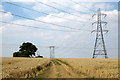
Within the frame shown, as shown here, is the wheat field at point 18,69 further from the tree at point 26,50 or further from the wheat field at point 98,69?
the tree at point 26,50

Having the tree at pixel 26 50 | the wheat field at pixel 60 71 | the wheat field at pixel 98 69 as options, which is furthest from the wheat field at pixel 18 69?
the tree at pixel 26 50

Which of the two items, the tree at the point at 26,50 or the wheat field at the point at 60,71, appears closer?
the wheat field at the point at 60,71

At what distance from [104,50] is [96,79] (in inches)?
1354

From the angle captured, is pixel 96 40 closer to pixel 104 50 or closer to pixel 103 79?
pixel 104 50

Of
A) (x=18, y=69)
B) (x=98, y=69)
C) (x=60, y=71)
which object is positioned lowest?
(x=60, y=71)

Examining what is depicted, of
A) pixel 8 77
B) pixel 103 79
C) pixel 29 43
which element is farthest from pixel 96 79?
pixel 29 43

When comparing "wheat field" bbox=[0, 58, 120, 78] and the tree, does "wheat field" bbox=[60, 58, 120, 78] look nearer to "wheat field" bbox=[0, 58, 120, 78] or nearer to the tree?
"wheat field" bbox=[0, 58, 120, 78]

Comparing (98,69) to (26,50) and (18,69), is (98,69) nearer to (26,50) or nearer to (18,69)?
(18,69)

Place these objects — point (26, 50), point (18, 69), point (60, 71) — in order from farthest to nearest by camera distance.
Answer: point (26, 50) → point (60, 71) → point (18, 69)

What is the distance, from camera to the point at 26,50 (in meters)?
117

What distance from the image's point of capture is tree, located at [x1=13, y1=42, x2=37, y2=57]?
116 metres

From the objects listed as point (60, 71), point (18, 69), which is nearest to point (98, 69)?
point (60, 71)

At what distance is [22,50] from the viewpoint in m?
118

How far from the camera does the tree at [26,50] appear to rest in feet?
381
